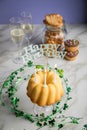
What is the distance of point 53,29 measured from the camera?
1.41 metres

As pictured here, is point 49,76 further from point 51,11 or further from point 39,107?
point 51,11

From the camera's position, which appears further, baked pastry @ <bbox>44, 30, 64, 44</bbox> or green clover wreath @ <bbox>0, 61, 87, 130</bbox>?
baked pastry @ <bbox>44, 30, 64, 44</bbox>

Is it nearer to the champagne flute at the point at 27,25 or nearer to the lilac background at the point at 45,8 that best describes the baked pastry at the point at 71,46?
the champagne flute at the point at 27,25

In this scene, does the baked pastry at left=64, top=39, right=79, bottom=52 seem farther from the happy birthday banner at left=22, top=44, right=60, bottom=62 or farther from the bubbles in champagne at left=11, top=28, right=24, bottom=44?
the bubbles in champagne at left=11, top=28, right=24, bottom=44

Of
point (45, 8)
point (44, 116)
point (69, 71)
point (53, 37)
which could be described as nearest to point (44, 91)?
point (44, 116)

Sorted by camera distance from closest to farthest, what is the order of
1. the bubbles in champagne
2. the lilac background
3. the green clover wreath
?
the green clover wreath
the bubbles in champagne
the lilac background

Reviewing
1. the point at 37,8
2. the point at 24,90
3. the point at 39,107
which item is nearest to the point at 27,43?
the point at 37,8

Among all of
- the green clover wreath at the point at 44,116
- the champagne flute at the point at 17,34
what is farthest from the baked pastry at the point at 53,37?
the green clover wreath at the point at 44,116

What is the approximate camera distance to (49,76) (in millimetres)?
1090

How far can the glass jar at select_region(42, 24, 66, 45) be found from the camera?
4.64ft

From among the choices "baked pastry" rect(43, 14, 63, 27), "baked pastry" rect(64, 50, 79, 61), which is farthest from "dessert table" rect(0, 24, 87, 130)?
"baked pastry" rect(43, 14, 63, 27)

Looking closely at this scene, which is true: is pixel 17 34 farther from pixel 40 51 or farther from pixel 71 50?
pixel 71 50

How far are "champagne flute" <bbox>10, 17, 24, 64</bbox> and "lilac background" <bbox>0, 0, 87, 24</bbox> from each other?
167mm

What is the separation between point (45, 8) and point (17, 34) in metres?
0.31
